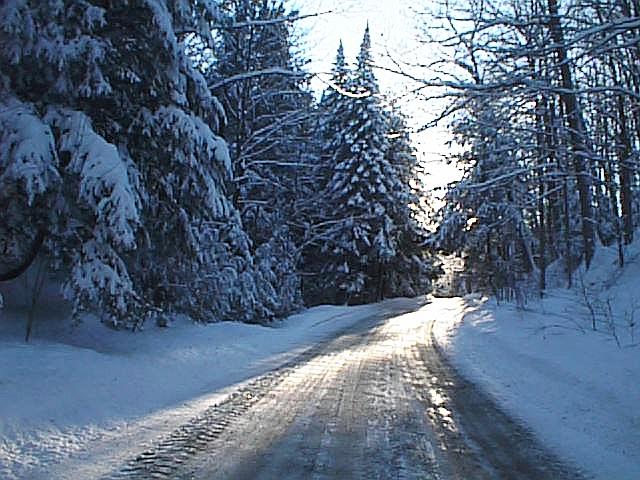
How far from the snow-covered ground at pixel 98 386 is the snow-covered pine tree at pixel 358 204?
75.0 feet

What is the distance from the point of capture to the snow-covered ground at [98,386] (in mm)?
5141

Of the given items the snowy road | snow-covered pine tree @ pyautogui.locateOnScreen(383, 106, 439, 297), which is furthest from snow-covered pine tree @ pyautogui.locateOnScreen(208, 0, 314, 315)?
snow-covered pine tree @ pyautogui.locateOnScreen(383, 106, 439, 297)

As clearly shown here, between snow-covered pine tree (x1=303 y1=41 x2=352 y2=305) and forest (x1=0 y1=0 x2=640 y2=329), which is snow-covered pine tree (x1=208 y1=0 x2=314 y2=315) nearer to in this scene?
forest (x1=0 y1=0 x2=640 y2=329)

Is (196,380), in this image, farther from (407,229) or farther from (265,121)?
(407,229)

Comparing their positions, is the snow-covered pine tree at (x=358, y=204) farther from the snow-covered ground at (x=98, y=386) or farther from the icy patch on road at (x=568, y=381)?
the snow-covered ground at (x=98, y=386)

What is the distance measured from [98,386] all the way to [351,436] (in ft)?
10.1

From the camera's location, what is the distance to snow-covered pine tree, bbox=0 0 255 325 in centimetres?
812

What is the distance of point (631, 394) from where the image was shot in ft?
22.7

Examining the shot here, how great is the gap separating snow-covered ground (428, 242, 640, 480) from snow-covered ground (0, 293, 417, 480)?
348cm

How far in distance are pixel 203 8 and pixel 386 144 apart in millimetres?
26501

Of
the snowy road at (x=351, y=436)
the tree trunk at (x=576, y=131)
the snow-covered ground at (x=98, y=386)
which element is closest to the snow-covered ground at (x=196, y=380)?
the snow-covered ground at (x=98, y=386)

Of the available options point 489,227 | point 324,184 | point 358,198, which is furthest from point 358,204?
point 489,227

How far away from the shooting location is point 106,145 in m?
8.28

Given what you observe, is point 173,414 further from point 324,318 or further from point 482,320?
point 324,318
